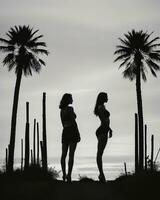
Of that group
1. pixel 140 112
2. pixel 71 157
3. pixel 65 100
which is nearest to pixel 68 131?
pixel 71 157

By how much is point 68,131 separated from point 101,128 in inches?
28.9

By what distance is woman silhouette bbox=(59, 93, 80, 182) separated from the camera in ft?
40.2

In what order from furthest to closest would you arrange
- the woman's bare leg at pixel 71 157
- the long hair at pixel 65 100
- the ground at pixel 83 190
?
the long hair at pixel 65 100, the woman's bare leg at pixel 71 157, the ground at pixel 83 190

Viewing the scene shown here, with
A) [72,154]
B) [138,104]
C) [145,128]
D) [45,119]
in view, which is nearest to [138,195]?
[72,154]

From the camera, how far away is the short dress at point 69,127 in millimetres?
12273

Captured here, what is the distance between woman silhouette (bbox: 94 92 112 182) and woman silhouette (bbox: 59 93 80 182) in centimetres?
52

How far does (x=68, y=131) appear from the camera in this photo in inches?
487

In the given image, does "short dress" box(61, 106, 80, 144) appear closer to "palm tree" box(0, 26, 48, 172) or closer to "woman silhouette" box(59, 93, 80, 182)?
"woman silhouette" box(59, 93, 80, 182)

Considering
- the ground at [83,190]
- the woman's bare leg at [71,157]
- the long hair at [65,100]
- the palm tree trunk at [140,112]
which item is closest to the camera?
the ground at [83,190]

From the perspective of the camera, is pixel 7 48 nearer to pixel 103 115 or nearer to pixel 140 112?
pixel 140 112

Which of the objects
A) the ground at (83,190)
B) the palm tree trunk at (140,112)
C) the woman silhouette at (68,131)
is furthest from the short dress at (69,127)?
the palm tree trunk at (140,112)

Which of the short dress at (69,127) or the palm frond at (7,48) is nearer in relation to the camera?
the short dress at (69,127)

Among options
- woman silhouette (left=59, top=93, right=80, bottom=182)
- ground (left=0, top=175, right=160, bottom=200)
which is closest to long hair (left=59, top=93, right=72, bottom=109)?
woman silhouette (left=59, top=93, right=80, bottom=182)

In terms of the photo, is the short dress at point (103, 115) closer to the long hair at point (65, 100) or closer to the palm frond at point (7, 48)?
the long hair at point (65, 100)
